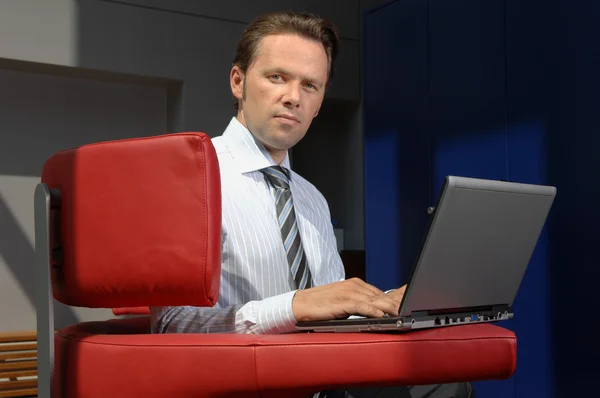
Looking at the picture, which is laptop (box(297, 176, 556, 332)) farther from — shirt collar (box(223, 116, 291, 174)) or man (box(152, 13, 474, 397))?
shirt collar (box(223, 116, 291, 174))

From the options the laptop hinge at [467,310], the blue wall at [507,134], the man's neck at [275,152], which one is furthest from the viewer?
the blue wall at [507,134]

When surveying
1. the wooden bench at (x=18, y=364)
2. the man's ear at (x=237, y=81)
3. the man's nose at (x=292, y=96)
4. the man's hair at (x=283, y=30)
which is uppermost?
the man's hair at (x=283, y=30)

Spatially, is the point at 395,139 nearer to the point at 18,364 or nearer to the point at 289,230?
the point at 18,364

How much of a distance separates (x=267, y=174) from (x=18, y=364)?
371cm

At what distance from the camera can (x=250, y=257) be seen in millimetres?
1574

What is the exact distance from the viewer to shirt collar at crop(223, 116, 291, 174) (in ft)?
5.66

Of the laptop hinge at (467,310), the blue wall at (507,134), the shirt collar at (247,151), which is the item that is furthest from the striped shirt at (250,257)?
the blue wall at (507,134)

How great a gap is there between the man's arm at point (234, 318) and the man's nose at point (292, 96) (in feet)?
1.69

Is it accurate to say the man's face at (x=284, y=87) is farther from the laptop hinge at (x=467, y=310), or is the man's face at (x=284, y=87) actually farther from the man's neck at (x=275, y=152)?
the laptop hinge at (x=467, y=310)

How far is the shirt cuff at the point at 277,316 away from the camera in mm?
1321

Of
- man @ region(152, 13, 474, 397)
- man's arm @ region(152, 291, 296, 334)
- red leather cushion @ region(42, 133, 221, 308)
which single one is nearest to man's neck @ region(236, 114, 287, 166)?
man @ region(152, 13, 474, 397)

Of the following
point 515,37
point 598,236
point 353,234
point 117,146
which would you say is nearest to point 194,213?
point 117,146

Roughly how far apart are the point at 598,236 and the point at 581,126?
1.72ft

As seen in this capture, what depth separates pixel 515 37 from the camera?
3811 millimetres
